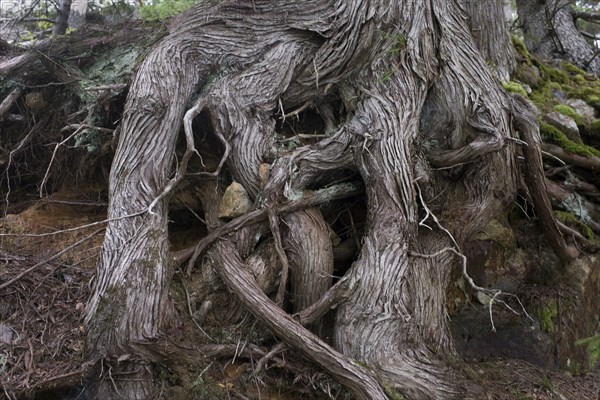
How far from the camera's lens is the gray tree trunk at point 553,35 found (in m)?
9.38

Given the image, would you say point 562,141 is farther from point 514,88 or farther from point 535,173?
point 535,173

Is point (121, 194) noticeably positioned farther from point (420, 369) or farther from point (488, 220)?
point (488, 220)

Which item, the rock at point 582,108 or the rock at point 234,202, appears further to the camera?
the rock at point 582,108

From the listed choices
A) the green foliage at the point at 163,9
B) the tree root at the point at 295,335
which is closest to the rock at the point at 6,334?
the tree root at the point at 295,335

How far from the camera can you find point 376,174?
4723 millimetres

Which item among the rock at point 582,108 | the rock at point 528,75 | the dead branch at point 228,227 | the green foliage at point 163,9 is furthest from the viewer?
the rock at point 528,75

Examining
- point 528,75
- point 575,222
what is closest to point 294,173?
point 575,222

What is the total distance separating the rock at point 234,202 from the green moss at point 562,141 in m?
3.72

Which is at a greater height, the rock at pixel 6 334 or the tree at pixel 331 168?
the tree at pixel 331 168

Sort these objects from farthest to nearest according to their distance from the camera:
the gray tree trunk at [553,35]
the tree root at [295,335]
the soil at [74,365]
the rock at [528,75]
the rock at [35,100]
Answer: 1. the gray tree trunk at [553,35]
2. the rock at [528,75]
3. the rock at [35,100]
4. the tree root at [295,335]
5. the soil at [74,365]

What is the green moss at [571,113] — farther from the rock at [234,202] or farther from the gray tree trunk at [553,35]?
the rock at [234,202]

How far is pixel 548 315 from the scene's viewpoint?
545 cm

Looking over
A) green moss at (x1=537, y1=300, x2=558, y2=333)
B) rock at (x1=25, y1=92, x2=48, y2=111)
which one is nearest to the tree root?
green moss at (x1=537, y1=300, x2=558, y2=333)

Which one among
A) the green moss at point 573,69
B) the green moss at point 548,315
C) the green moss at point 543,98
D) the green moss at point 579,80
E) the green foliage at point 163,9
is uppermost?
the green foliage at point 163,9
